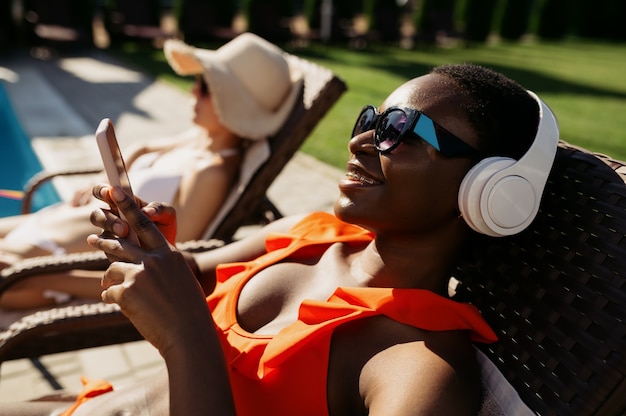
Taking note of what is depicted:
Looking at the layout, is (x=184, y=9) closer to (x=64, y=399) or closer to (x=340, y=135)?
(x=340, y=135)

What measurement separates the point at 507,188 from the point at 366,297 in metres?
0.44

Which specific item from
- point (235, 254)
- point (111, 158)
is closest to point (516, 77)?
point (235, 254)

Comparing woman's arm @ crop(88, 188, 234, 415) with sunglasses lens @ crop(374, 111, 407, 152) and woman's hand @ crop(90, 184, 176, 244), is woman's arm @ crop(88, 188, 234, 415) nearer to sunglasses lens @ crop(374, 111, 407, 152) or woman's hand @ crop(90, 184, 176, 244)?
woman's hand @ crop(90, 184, 176, 244)

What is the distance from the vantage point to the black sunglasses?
1483mm

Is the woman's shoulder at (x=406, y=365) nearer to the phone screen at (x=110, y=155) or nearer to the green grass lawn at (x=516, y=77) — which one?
the phone screen at (x=110, y=155)

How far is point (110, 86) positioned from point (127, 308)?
396 inches

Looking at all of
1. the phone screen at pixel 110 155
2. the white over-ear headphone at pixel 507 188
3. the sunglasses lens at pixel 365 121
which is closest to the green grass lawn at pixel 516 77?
the sunglasses lens at pixel 365 121

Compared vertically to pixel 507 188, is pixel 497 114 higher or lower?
higher

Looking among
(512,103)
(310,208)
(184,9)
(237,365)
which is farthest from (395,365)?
(184,9)

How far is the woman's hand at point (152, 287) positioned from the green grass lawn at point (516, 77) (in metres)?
4.03

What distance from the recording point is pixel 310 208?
5.19 metres

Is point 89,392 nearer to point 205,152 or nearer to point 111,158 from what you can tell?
point 111,158

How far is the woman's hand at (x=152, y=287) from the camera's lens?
4.19 feet

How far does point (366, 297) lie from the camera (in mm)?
1518
